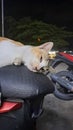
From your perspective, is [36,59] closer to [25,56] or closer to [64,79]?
[25,56]

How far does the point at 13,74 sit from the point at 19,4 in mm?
2617

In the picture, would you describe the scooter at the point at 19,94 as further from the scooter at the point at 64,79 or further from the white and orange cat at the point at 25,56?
the scooter at the point at 64,79

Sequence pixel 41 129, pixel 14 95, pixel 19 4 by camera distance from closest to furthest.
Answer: pixel 14 95
pixel 41 129
pixel 19 4

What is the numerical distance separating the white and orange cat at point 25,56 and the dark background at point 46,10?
2511mm

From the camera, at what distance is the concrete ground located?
204 centimetres

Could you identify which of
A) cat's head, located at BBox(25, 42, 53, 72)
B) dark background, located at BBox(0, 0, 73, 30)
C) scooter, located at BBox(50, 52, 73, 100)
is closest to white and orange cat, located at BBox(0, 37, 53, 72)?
cat's head, located at BBox(25, 42, 53, 72)

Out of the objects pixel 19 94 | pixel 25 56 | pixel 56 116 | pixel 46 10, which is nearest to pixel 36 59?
pixel 25 56

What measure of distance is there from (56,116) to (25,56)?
932 millimetres

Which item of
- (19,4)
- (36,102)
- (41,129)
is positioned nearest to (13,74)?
(36,102)

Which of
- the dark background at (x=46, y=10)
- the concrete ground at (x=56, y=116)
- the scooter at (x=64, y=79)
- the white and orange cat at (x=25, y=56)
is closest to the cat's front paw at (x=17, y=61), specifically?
the white and orange cat at (x=25, y=56)

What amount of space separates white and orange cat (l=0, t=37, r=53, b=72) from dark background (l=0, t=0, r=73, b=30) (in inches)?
98.9

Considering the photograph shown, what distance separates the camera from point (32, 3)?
3910mm

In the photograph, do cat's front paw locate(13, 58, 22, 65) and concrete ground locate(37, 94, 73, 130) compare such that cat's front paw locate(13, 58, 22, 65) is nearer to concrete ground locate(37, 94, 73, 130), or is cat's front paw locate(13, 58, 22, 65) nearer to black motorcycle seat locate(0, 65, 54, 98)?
black motorcycle seat locate(0, 65, 54, 98)

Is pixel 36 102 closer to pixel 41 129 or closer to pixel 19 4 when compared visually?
pixel 41 129
